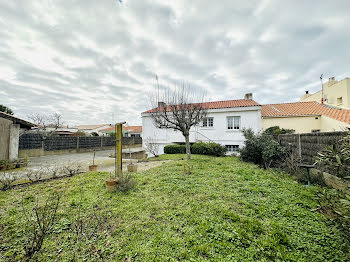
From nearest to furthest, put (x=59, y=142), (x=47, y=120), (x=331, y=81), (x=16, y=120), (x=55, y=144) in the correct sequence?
(x=16, y=120) < (x=55, y=144) < (x=59, y=142) < (x=331, y=81) < (x=47, y=120)

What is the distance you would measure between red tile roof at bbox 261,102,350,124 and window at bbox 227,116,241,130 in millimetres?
4245

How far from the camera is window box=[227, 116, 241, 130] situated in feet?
48.2

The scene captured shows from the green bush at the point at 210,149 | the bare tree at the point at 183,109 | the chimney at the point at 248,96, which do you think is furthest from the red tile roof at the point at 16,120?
the chimney at the point at 248,96

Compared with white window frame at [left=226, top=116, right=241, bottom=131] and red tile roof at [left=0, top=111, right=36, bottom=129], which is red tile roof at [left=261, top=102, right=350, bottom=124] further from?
red tile roof at [left=0, top=111, right=36, bottom=129]

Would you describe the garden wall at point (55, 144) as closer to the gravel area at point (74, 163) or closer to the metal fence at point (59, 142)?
the metal fence at point (59, 142)

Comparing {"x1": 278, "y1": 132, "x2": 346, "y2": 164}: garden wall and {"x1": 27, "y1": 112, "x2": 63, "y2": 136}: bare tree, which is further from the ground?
{"x1": 27, "y1": 112, "x2": 63, "y2": 136}: bare tree

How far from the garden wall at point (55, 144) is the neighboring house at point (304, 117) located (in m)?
15.8

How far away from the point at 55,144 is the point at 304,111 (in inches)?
1073

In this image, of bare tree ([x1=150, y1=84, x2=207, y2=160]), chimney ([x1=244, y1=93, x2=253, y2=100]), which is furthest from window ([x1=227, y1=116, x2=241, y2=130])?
bare tree ([x1=150, y1=84, x2=207, y2=160])

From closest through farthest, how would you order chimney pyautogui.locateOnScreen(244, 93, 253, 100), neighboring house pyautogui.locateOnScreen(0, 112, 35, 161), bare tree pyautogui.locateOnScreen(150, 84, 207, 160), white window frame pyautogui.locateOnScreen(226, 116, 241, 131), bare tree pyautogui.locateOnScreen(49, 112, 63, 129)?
1. neighboring house pyautogui.locateOnScreen(0, 112, 35, 161)
2. bare tree pyautogui.locateOnScreen(150, 84, 207, 160)
3. white window frame pyautogui.locateOnScreen(226, 116, 241, 131)
4. chimney pyautogui.locateOnScreen(244, 93, 253, 100)
5. bare tree pyautogui.locateOnScreen(49, 112, 63, 129)

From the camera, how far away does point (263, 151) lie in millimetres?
8047

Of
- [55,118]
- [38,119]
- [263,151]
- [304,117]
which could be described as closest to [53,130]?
[55,118]

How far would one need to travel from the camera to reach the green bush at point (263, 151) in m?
7.84

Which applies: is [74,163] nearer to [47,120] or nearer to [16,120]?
[16,120]
